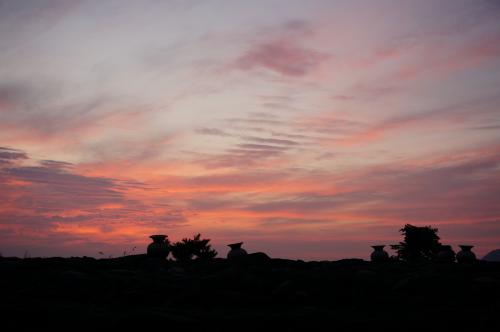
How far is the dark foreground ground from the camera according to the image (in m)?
8.99

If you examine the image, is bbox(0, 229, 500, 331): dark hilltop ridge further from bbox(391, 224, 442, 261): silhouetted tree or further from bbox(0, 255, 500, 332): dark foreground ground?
bbox(391, 224, 442, 261): silhouetted tree

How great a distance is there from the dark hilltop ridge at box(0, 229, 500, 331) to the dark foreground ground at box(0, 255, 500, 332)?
2 centimetres

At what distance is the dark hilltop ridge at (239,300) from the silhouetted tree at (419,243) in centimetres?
2251

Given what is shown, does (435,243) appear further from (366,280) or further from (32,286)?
(32,286)

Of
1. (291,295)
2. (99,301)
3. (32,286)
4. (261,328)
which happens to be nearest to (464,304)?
(291,295)

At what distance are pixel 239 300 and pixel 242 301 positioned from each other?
3.5 inches

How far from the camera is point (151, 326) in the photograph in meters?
8.52

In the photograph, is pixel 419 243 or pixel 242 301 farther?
pixel 419 243

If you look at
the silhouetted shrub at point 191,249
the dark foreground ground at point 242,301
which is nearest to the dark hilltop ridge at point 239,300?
the dark foreground ground at point 242,301

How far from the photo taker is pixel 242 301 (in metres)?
12.6

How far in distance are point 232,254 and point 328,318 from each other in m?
11.4

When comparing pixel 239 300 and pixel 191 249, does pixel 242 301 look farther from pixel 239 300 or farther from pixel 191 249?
pixel 191 249

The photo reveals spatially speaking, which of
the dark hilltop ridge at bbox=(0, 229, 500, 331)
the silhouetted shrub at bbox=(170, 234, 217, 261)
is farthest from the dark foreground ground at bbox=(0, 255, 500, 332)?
the silhouetted shrub at bbox=(170, 234, 217, 261)

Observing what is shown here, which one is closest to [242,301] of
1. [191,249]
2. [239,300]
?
[239,300]
